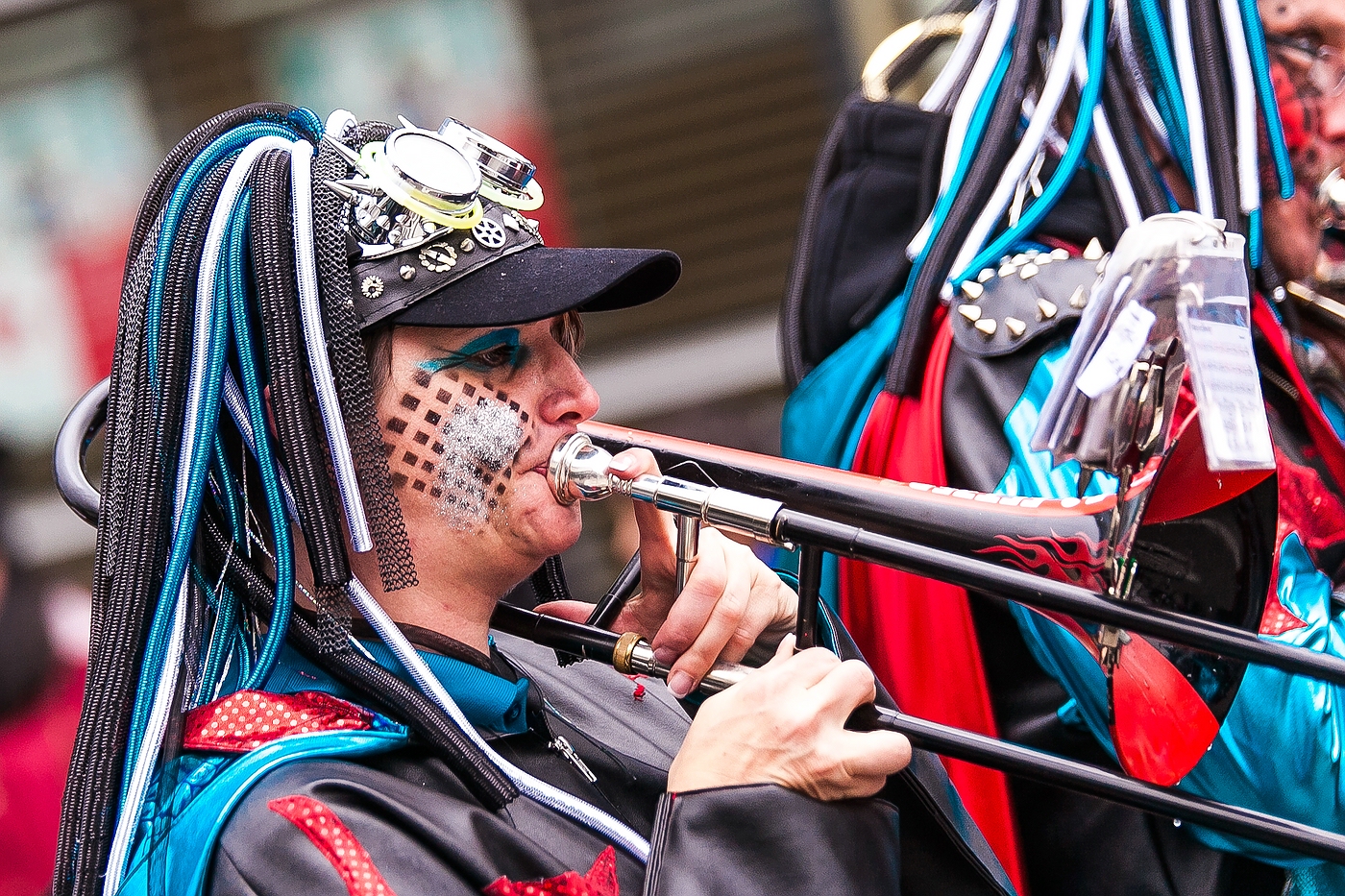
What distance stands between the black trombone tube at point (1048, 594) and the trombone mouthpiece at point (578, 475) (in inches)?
9.4

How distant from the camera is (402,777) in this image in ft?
5.82

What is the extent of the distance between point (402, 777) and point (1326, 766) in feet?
3.99

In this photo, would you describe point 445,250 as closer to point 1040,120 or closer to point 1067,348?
point 1067,348

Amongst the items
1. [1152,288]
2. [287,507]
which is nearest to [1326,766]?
[1152,288]

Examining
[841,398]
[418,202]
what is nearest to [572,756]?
[418,202]

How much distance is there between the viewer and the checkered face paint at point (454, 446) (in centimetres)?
190

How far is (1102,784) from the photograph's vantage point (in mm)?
1750

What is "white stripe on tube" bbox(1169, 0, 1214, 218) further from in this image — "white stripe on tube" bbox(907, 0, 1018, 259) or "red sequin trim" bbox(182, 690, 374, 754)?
"red sequin trim" bbox(182, 690, 374, 754)

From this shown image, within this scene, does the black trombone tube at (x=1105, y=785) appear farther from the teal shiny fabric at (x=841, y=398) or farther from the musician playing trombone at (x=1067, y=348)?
the teal shiny fabric at (x=841, y=398)

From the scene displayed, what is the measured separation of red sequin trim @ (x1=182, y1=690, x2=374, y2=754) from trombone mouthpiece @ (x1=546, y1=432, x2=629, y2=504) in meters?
0.38

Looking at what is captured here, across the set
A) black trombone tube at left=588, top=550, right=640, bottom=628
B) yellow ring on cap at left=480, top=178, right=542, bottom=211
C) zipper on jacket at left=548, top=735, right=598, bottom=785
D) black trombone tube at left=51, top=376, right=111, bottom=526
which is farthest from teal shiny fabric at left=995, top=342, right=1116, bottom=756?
black trombone tube at left=51, top=376, right=111, bottom=526

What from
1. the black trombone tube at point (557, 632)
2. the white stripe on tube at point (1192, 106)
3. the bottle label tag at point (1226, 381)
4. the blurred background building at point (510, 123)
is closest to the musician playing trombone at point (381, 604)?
the black trombone tube at point (557, 632)

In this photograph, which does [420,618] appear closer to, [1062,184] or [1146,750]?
[1146,750]

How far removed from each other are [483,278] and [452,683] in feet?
1.72
